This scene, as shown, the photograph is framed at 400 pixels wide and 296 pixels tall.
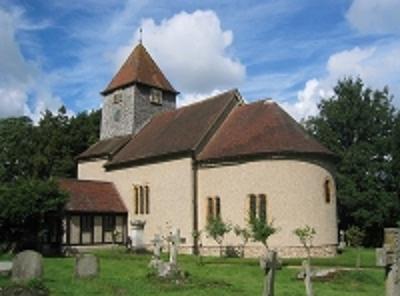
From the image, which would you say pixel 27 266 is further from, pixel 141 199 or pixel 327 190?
pixel 141 199

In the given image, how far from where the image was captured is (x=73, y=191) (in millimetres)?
37094

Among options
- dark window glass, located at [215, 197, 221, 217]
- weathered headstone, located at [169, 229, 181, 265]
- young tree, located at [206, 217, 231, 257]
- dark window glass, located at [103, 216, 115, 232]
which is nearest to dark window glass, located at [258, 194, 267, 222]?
young tree, located at [206, 217, 231, 257]

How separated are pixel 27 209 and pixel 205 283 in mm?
17720

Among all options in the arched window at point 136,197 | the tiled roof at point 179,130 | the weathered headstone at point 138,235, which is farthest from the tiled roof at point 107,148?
the weathered headstone at point 138,235

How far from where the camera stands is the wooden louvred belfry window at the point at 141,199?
38156 millimetres

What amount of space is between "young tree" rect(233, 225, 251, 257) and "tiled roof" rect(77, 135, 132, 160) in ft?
45.7

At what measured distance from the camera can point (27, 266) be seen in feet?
54.7

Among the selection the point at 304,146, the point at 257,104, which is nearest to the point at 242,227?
the point at 304,146

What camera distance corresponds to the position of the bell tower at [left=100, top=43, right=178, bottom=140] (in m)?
44.2

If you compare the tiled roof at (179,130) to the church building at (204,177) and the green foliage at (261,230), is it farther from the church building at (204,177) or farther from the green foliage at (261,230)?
the green foliage at (261,230)

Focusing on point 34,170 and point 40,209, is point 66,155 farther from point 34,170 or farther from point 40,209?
point 40,209

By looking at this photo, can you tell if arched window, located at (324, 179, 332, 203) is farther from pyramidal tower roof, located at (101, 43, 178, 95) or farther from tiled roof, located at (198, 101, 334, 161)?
pyramidal tower roof, located at (101, 43, 178, 95)

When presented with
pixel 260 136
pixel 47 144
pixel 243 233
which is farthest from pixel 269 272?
pixel 47 144

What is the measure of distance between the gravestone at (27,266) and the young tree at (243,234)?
15663 millimetres
